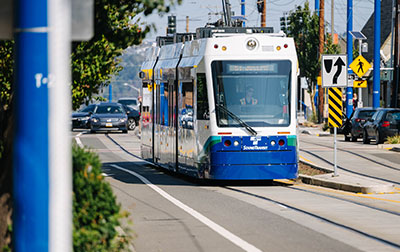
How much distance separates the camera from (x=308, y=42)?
2440 inches

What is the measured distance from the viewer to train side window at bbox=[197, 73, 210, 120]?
1744cm

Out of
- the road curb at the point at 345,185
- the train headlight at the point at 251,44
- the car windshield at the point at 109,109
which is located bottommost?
the car windshield at the point at 109,109

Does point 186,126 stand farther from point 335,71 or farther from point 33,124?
point 33,124

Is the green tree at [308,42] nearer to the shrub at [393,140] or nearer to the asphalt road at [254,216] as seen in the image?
the shrub at [393,140]

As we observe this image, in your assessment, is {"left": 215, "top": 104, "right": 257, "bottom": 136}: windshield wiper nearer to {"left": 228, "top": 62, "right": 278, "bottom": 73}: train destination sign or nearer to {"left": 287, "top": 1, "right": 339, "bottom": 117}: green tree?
{"left": 228, "top": 62, "right": 278, "bottom": 73}: train destination sign

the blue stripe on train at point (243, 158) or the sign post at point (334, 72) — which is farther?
the sign post at point (334, 72)

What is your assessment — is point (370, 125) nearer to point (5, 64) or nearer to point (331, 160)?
point (331, 160)

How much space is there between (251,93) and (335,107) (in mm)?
3356

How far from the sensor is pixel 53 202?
4422 millimetres

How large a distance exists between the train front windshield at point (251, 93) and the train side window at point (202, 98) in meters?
0.26

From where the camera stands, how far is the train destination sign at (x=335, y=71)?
63.3 feet

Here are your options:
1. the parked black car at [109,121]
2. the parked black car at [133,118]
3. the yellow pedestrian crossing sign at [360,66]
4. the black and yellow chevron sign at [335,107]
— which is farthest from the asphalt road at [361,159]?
the parked black car at [133,118]

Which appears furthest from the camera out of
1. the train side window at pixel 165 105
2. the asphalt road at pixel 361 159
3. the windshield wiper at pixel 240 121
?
the asphalt road at pixel 361 159

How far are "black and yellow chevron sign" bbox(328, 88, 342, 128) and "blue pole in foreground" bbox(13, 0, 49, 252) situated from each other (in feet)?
51.8
